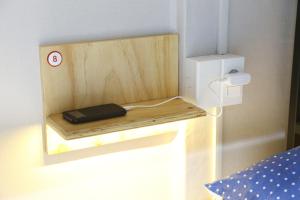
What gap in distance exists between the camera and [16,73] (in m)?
1.22

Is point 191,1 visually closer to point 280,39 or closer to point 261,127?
point 280,39

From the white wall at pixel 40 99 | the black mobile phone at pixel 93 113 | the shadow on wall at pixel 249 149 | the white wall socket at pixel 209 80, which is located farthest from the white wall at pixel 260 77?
the black mobile phone at pixel 93 113

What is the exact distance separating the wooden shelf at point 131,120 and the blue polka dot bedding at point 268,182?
19 centimetres

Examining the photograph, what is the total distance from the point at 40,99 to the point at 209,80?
455 mm

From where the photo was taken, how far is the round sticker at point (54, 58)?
1233 millimetres

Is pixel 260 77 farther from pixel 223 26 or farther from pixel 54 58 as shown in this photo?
pixel 54 58

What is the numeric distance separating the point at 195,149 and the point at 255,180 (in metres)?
0.30

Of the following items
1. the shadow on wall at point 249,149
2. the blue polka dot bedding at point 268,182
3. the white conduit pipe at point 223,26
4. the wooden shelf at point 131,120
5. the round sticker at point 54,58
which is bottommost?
the shadow on wall at point 249,149

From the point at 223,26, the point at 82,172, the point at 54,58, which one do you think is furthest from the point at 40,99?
the point at 223,26

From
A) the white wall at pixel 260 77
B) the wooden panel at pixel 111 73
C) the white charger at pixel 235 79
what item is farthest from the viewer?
the white wall at pixel 260 77

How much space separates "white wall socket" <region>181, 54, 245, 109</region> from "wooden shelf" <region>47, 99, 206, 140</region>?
0.06m

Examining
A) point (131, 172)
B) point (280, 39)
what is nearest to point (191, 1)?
point (280, 39)

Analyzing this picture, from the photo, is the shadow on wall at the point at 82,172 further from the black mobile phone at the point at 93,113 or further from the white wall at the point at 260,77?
the white wall at the point at 260,77

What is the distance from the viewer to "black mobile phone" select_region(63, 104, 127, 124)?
1.20m
